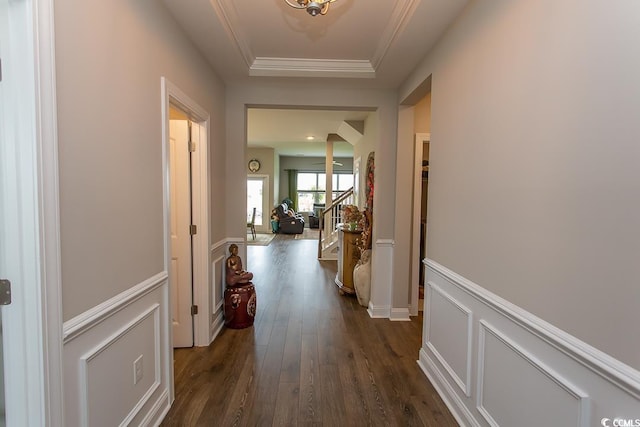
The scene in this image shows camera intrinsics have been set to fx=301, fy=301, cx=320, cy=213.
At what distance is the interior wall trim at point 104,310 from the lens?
116 centimetres

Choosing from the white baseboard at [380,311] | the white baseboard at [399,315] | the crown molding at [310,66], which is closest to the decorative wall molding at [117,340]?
the crown molding at [310,66]

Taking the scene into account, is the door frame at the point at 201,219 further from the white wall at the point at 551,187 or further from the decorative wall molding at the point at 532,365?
the decorative wall molding at the point at 532,365

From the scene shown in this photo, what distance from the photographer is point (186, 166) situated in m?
2.57

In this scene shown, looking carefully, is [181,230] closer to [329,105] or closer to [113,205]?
[113,205]

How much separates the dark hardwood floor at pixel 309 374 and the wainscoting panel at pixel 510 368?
0.28 meters

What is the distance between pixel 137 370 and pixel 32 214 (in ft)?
3.54

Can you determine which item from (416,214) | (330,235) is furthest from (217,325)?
(330,235)

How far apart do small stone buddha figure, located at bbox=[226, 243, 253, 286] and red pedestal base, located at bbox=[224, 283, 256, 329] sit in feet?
0.25

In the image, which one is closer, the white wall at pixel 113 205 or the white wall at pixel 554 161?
the white wall at pixel 554 161

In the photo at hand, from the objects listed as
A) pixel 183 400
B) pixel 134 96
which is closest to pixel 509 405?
pixel 183 400

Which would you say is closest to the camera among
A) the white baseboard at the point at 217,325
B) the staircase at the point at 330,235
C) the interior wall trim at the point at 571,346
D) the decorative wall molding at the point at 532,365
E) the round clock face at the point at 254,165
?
the interior wall trim at the point at 571,346

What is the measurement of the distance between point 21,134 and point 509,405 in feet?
7.49

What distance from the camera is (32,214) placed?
1002mm

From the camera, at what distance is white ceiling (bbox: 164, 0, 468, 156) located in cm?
200
